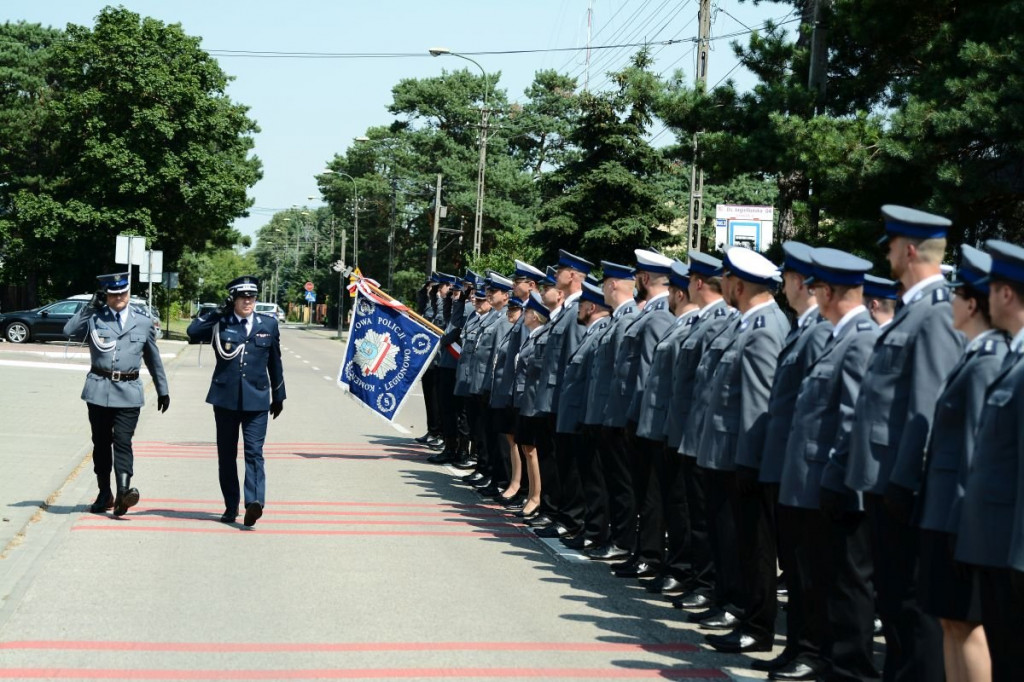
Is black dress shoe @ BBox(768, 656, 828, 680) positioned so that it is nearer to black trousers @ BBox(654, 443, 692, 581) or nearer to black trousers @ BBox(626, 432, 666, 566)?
black trousers @ BBox(654, 443, 692, 581)

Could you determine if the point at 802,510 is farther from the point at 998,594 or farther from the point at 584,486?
the point at 584,486

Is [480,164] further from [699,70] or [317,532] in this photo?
[317,532]

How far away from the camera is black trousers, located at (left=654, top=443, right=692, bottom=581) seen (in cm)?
850

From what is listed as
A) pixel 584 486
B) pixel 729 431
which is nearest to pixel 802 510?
pixel 729 431

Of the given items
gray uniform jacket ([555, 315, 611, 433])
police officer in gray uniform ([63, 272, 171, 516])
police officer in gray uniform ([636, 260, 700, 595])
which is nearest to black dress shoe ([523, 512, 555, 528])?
gray uniform jacket ([555, 315, 611, 433])

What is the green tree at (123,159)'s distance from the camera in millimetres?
51656

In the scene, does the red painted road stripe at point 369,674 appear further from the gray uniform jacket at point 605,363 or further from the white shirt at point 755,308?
the gray uniform jacket at point 605,363

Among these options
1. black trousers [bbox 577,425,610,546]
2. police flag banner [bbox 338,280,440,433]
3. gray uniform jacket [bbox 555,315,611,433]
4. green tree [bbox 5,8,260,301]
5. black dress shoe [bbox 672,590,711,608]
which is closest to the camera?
black dress shoe [bbox 672,590,711,608]

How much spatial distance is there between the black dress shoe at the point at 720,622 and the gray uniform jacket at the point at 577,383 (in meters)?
2.87

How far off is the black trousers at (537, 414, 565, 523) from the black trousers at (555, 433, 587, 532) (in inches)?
8.1

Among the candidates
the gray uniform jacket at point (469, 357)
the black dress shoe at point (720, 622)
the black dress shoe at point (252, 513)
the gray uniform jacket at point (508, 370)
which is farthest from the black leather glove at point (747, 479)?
the gray uniform jacket at point (469, 357)

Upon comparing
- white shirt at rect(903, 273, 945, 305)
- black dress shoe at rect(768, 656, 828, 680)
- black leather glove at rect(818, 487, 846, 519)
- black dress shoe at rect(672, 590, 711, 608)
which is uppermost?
white shirt at rect(903, 273, 945, 305)

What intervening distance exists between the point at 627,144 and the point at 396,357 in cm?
2787

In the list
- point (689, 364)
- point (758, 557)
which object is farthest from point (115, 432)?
point (758, 557)
